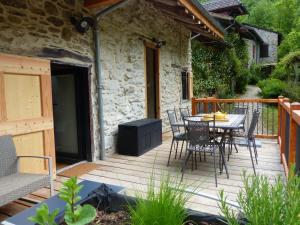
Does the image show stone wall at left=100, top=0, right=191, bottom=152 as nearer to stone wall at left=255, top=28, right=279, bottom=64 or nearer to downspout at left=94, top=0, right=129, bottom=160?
downspout at left=94, top=0, right=129, bottom=160

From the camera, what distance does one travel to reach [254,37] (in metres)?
18.4

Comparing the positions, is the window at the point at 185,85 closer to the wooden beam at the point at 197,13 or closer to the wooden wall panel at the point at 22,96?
the wooden beam at the point at 197,13

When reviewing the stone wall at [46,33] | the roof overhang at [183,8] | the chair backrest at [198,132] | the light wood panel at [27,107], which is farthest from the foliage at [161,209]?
the roof overhang at [183,8]

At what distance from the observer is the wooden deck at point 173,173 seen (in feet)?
9.20

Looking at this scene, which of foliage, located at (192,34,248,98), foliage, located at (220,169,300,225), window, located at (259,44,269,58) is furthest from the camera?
window, located at (259,44,269,58)

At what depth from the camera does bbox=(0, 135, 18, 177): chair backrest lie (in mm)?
2656

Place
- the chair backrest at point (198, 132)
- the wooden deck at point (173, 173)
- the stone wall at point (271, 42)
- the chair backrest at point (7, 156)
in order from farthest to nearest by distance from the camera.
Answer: the stone wall at point (271, 42) < the chair backrest at point (198, 132) < the wooden deck at point (173, 173) < the chair backrest at point (7, 156)

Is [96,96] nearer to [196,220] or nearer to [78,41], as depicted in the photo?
[78,41]

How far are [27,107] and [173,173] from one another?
2094 mm

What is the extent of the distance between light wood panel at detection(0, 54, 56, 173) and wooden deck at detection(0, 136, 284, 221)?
20.3 inches

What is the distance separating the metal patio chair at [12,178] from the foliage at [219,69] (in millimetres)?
8648

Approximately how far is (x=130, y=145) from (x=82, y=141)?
0.87 meters

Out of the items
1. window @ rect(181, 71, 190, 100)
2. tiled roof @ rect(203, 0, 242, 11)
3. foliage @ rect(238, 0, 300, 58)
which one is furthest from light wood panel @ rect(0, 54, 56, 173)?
foliage @ rect(238, 0, 300, 58)

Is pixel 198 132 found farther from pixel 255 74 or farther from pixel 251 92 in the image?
pixel 255 74
